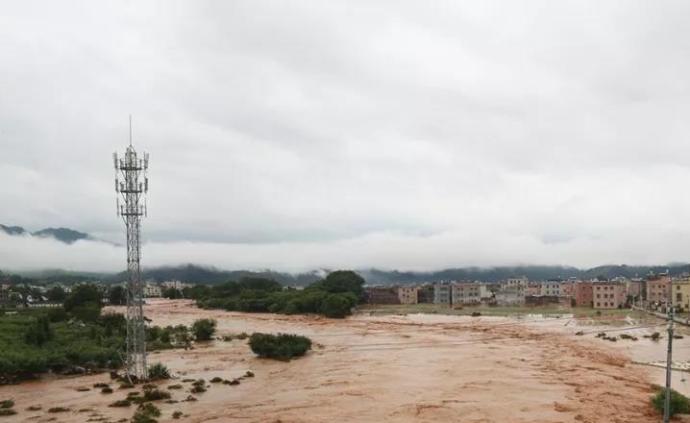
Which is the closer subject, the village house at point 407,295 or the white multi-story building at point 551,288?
the village house at point 407,295

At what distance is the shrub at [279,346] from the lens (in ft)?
152

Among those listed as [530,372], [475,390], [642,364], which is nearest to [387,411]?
[475,390]

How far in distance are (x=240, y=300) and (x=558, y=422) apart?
90.9 metres

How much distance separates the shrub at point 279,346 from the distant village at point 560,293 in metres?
60.1

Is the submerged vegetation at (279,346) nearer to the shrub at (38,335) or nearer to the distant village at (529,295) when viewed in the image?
the shrub at (38,335)

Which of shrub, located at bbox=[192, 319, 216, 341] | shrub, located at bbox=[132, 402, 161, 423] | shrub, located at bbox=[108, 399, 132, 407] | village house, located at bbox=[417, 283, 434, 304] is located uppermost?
shrub, located at bbox=[132, 402, 161, 423]

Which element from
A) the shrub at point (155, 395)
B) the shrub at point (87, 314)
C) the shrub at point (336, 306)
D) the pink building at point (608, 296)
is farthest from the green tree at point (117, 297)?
the shrub at point (155, 395)

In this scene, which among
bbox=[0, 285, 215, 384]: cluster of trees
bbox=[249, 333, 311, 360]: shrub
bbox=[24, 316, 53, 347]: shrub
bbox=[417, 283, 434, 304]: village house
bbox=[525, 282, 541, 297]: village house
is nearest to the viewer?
bbox=[0, 285, 215, 384]: cluster of trees

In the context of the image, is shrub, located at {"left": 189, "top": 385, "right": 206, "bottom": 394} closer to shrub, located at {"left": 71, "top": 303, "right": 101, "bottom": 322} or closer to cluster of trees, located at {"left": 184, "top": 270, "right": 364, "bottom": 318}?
shrub, located at {"left": 71, "top": 303, "right": 101, "bottom": 322}

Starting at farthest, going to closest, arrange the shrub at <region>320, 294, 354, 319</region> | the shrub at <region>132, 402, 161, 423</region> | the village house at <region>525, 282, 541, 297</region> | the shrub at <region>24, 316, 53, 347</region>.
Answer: the village house at <region>525, 282, 541, 297</region>, the shrub at <region>320, 294, 354, 319</region>, the shrub at <region>24, 316, 53, 347</region>, the shrub at <region>132, 402, 161, 423</region>

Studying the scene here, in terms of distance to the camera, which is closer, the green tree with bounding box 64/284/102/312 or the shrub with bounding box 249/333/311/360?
the shrub with bounding box 249/333/311/360

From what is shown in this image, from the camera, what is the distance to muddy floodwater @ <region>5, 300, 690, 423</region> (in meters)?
27.3

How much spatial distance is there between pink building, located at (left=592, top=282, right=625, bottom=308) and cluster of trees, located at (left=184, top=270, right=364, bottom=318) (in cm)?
4178

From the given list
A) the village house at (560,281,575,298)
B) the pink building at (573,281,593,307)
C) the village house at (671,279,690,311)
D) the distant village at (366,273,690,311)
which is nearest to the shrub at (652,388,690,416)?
the distant village at (366,273,690,311)
